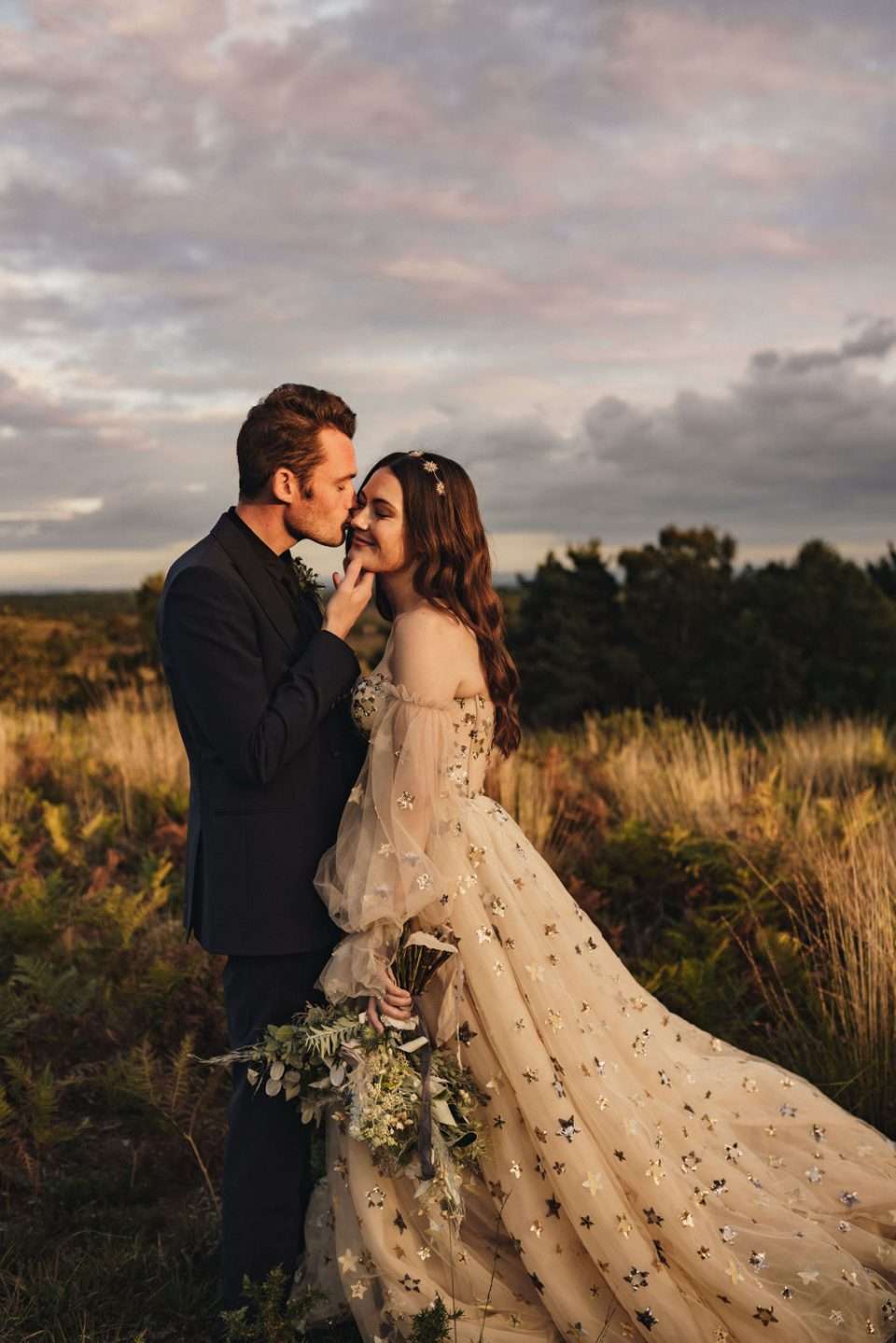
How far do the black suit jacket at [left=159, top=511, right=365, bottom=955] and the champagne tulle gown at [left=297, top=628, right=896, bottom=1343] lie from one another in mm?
108

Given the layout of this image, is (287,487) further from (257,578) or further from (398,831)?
(398,831)

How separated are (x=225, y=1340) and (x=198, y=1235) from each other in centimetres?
57

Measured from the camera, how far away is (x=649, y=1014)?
3.82m

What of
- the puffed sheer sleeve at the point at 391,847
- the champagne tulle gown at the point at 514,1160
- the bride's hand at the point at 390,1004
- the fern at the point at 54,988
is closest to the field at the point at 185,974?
the fern at the point at 54,988

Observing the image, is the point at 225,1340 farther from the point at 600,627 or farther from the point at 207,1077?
the point at 600,627

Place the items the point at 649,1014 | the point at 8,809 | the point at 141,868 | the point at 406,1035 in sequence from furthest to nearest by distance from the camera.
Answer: the point at 8,809 → the point at 141,868 → the point at 649,1014 → the point at 406,1035

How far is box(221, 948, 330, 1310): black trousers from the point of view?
3.26 m

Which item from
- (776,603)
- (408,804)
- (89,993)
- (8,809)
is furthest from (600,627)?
(408,804)

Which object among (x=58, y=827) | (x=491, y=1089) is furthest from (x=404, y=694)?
(x=58, y=827)

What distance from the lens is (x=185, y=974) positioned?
541 centimetres

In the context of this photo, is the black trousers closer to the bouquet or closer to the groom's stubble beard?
the bouquet

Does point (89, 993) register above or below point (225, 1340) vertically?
above

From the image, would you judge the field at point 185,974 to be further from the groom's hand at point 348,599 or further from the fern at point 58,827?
the groom's hand at point 348,599

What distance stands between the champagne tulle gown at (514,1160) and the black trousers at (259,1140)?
139 millimetres
